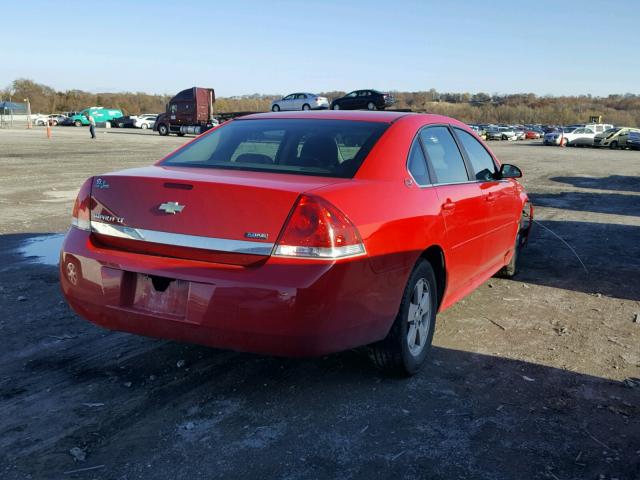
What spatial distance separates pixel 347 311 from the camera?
10.4 feet

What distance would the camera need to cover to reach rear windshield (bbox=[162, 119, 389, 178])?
3.78 meters

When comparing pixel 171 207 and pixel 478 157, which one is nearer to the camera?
pixel 171 207

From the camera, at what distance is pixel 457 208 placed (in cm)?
432

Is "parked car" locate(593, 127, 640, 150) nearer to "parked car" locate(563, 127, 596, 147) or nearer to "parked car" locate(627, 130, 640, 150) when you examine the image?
"parked car" locate(627, 130, 640, 150)

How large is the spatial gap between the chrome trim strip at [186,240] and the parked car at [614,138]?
155ft

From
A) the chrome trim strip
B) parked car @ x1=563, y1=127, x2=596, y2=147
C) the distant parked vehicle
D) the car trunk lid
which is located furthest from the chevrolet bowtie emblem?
the distant parked vehicle

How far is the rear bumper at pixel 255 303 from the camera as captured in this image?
10.00ft

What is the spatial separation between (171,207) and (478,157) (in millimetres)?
2981

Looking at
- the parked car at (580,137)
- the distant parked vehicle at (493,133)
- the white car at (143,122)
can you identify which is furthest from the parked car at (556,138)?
the white car at (143,122)

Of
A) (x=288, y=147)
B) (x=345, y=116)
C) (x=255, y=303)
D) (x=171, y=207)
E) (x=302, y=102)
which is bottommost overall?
(x=255, y=303)

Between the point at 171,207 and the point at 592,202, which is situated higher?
the point at 171,207

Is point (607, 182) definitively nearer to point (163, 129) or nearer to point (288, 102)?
point (288, 102)

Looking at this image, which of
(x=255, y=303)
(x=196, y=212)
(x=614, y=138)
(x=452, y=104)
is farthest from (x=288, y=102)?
(x=452, y=104)

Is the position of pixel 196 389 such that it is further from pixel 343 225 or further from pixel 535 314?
pixel 535 314
